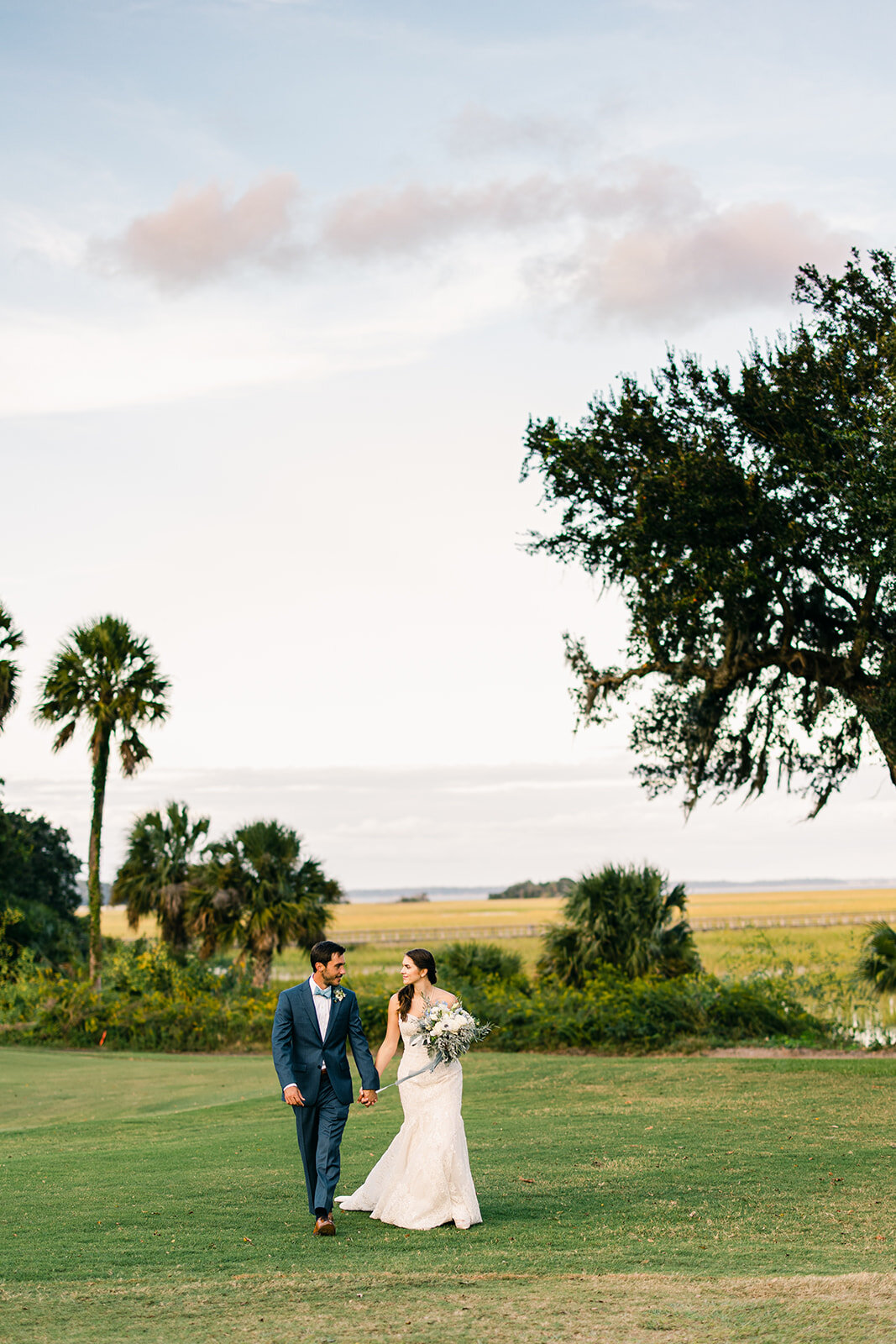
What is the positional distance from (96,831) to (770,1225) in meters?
25.7

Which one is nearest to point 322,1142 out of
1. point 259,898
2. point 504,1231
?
point 504,1231

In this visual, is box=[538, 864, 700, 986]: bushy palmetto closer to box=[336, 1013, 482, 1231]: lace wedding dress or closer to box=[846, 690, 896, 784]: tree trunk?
box=[846, 690, 896, 784]: tree trunk

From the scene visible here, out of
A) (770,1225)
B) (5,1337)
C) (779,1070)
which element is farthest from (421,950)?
(779,1070)

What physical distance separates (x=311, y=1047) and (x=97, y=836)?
2472 centimetres

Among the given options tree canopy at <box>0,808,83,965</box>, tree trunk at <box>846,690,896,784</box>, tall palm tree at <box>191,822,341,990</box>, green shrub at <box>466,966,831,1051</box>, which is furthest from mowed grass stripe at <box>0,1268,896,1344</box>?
tree canopy at <box>0,808,83,965</box>

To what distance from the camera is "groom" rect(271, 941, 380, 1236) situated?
8.05m

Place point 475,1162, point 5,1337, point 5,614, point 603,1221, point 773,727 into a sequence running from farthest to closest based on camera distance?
1. point 5,614
2. point 773,727
3. point 475,1162
4. point 603,1221
5. point 5,1337

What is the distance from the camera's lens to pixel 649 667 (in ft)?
64.8

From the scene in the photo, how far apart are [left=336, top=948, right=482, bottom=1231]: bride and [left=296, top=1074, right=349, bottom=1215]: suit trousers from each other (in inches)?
15.7

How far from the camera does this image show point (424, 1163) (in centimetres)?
825

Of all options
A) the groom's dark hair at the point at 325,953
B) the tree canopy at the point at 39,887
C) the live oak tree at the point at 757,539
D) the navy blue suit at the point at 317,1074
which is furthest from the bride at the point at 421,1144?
the tree canopy at the point at 39,887

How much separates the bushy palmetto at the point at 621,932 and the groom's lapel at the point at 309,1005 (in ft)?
51.7

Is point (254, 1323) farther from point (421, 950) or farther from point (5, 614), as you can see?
point (5, 614)

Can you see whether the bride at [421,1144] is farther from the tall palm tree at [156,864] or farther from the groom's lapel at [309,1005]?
the tall palm tree at [156,864]
